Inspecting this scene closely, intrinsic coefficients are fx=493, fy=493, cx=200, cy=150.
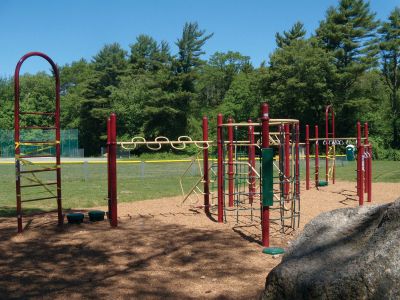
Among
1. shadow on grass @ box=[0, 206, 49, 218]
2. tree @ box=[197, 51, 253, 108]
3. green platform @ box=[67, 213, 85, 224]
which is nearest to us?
green platform @ box=[67, 213, 85, 224]

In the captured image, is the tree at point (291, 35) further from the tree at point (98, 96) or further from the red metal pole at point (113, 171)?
the red metal pole at point (113, 171)

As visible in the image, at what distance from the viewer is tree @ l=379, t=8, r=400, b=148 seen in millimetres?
46844

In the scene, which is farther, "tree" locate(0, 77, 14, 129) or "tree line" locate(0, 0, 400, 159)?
"tree" locate(0, 77, 14, 129)

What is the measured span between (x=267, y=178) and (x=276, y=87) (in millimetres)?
39046

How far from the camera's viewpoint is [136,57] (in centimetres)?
6038

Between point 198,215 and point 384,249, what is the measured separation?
7.53m

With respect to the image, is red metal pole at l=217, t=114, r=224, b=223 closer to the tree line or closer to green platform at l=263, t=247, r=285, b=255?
green platform at l=263, t=247, r=285, b=255

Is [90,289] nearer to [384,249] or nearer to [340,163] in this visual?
[384,249]

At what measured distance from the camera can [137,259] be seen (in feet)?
20.8

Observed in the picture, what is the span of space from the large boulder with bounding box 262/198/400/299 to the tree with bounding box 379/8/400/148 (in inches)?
1819

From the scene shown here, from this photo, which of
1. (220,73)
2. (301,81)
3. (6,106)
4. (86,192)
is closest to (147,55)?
(220,73)

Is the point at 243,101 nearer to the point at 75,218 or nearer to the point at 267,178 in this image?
the point at 75,218

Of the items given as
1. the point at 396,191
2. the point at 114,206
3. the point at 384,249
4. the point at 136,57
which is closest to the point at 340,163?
the point at 396,191

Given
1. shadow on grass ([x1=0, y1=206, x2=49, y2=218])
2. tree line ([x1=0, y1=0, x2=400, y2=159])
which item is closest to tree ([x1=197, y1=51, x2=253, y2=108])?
tree line ([x1=0, y1=0, x2=400, y2=159])
